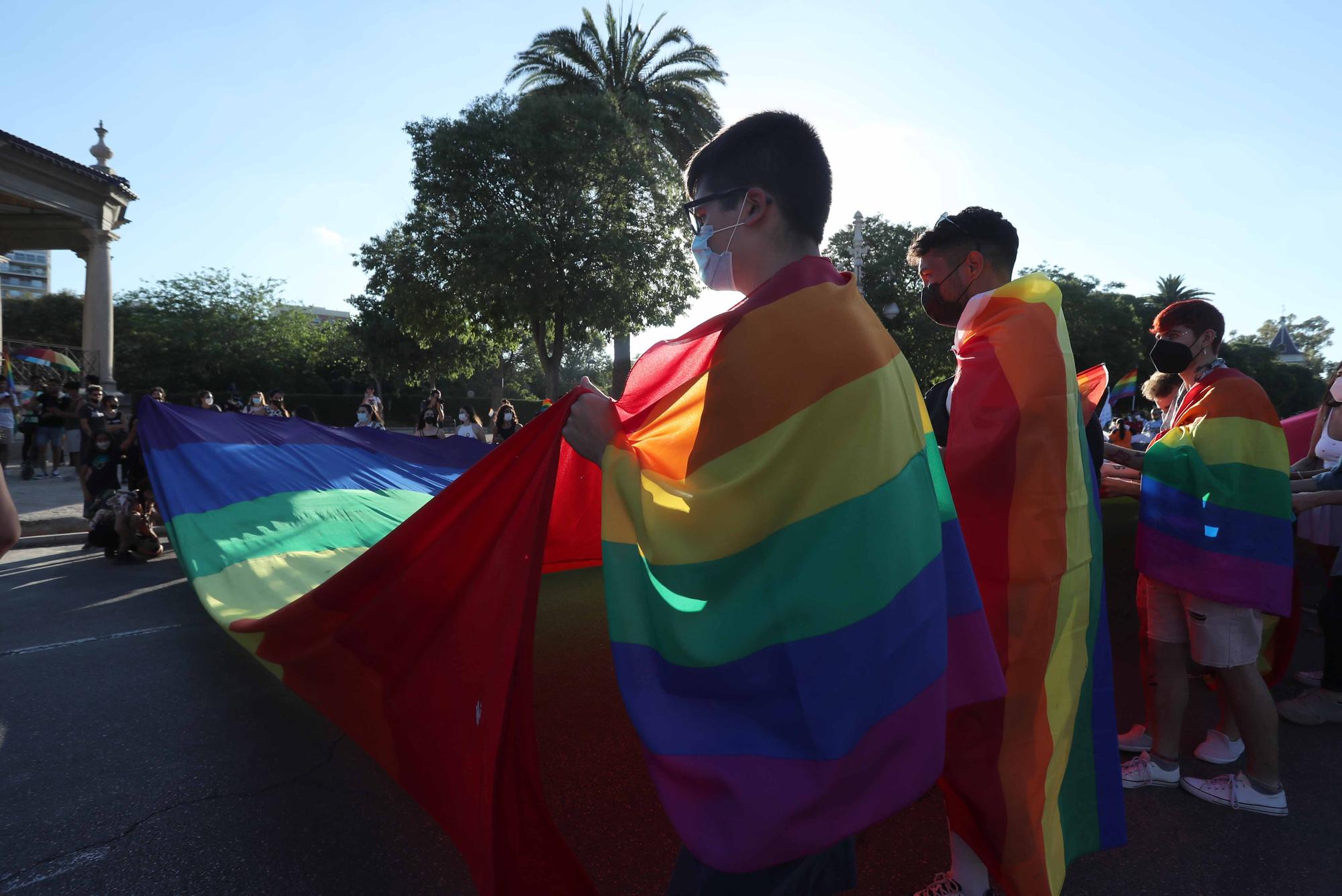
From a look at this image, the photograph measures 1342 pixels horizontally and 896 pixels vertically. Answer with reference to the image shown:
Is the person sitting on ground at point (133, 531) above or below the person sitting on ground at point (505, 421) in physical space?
below

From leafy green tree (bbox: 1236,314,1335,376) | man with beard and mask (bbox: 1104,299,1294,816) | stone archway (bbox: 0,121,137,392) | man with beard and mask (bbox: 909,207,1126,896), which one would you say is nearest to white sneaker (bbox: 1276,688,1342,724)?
man with beard and mask (bbox: 1104,299,1294,816)

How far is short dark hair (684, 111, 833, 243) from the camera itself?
1.79 m

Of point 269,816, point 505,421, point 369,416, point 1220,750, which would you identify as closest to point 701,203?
point 269,816

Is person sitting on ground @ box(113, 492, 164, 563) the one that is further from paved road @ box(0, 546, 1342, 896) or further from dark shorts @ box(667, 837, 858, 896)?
dark shorts @ box(667, 837, 858, 896)

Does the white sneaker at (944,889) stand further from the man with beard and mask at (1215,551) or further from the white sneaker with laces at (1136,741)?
the white sneaker with laces at (1136,741)

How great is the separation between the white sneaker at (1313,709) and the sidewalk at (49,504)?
929cm

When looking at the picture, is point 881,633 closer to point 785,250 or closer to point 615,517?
point 615,517

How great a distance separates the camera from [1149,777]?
318 centimetres

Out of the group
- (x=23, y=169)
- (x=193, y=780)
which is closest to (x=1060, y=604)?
(x=193, y=780)

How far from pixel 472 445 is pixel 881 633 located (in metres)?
5.99

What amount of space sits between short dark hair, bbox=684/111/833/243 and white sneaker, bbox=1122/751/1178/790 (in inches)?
110

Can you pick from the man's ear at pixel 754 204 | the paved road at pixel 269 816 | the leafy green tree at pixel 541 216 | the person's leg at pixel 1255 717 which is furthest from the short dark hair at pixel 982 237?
the leafy green tree at pixel 541 216

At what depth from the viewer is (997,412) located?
2.21m

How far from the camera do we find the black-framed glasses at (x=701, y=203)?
1.82m
